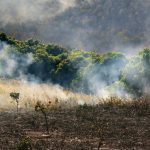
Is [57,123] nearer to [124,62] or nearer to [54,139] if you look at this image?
[54,139]

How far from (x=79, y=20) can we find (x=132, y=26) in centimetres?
1255

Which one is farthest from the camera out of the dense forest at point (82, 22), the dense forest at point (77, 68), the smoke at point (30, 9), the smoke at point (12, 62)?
the smoke at point (30, 9)

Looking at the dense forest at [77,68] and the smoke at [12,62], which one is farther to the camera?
the smoke at [12,62]

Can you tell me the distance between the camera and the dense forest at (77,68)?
3465 centimetres

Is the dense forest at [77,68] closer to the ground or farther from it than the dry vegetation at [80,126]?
farther from it

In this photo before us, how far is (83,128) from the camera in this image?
21.2 metres

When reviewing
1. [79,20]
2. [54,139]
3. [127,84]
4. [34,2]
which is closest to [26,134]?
[54,139]

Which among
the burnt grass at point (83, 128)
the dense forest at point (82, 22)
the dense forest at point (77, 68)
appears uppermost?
the dense forest at point (82, 22)

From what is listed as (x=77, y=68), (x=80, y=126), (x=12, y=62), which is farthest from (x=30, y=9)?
(x=80, y=126)

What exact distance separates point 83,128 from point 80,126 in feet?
1.65

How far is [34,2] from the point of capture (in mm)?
104188

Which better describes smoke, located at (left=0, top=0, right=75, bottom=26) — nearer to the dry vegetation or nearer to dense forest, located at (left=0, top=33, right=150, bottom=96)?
dense forest, located at (left=0, top=33, right=150, bottom=96)

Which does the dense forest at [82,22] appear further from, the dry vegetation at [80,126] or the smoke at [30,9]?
the dry vegetation at [80,126]

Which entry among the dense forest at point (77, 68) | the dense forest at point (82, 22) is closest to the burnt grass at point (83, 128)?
the dense forest at point (77, 68)
